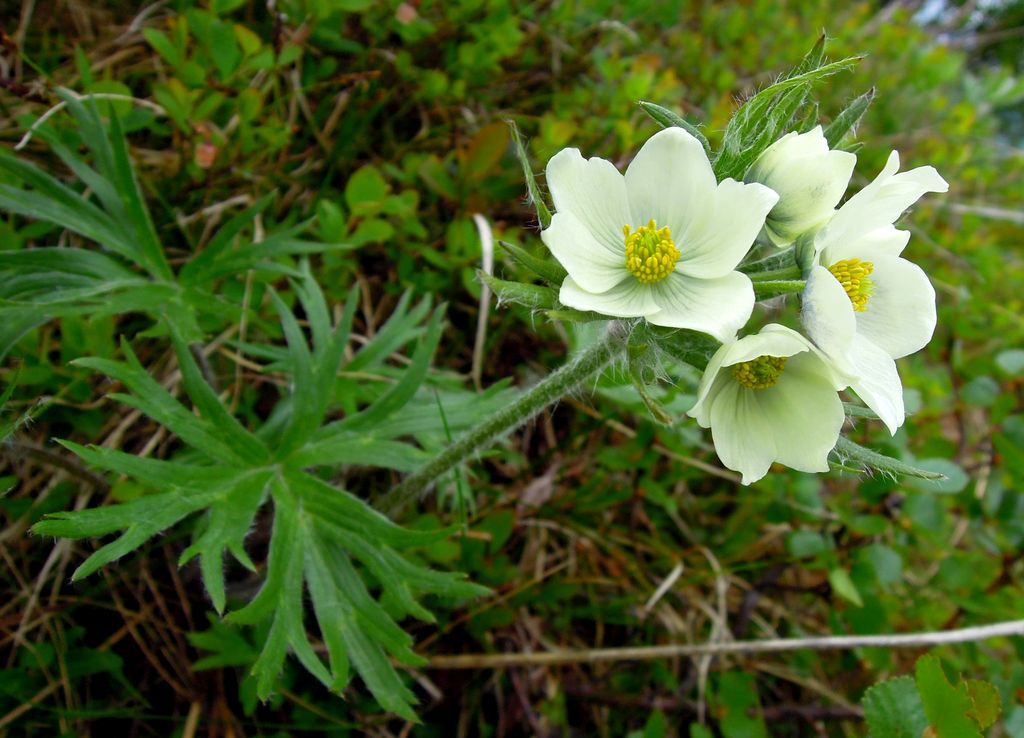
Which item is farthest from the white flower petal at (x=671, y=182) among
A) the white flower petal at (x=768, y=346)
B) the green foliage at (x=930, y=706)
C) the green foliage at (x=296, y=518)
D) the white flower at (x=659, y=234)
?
the green foliage at (x=930, y=706)

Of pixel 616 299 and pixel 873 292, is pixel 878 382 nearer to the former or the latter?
pixel 873 292

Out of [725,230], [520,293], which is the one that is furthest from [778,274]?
[520,293]

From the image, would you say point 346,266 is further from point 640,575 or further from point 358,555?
point 640,575

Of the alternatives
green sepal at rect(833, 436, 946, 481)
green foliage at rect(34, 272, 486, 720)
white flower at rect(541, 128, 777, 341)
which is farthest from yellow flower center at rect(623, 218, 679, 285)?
green foliage at rect(34, 272, 486, 720)

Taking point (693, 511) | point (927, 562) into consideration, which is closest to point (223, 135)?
point (693, 511)

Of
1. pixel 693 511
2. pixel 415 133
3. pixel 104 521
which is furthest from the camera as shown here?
pixel 415 133

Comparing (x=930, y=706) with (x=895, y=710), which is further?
(x=895, y=710)

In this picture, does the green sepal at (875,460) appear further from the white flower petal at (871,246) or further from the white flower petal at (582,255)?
the white flower petal at (582,255)
